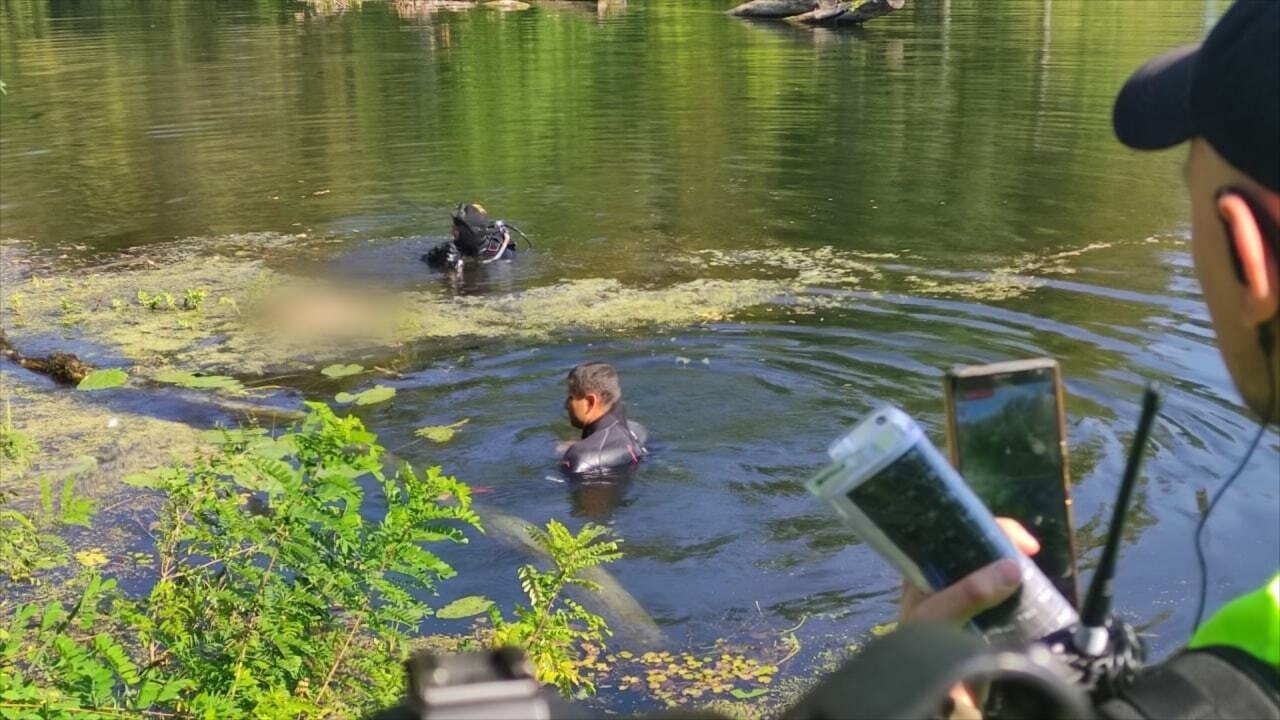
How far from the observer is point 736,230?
11312 millimetres

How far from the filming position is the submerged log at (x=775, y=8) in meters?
32.5

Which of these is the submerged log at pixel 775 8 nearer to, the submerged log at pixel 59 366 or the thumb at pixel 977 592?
the submerged log at pixel 59 366

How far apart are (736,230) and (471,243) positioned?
240 cm

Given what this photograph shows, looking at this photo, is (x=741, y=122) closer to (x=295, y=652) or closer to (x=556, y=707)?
(x=295, y=652)

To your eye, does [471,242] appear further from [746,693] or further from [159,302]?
[746,693]

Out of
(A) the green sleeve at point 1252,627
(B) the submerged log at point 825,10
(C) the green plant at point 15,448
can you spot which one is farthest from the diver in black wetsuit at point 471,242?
(B) the submerged log at point 825,10

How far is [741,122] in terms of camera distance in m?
17.3

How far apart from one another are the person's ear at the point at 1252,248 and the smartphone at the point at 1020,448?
0.27m

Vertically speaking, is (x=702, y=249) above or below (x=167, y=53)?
below

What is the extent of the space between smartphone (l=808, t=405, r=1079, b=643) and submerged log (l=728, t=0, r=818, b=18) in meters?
32.2

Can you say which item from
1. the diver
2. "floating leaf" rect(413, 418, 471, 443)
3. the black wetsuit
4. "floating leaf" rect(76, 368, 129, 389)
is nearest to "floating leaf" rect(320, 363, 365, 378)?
"floating leaf" rect(413, 418, 471, 443)

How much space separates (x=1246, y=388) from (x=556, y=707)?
69 cm

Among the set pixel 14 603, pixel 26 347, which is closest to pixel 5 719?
pixel 14 603

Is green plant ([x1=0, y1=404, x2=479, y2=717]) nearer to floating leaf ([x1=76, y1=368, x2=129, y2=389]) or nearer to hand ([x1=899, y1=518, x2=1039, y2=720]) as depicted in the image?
floating leaf ([x1=76, y1=368, x2=129, y2=389])
